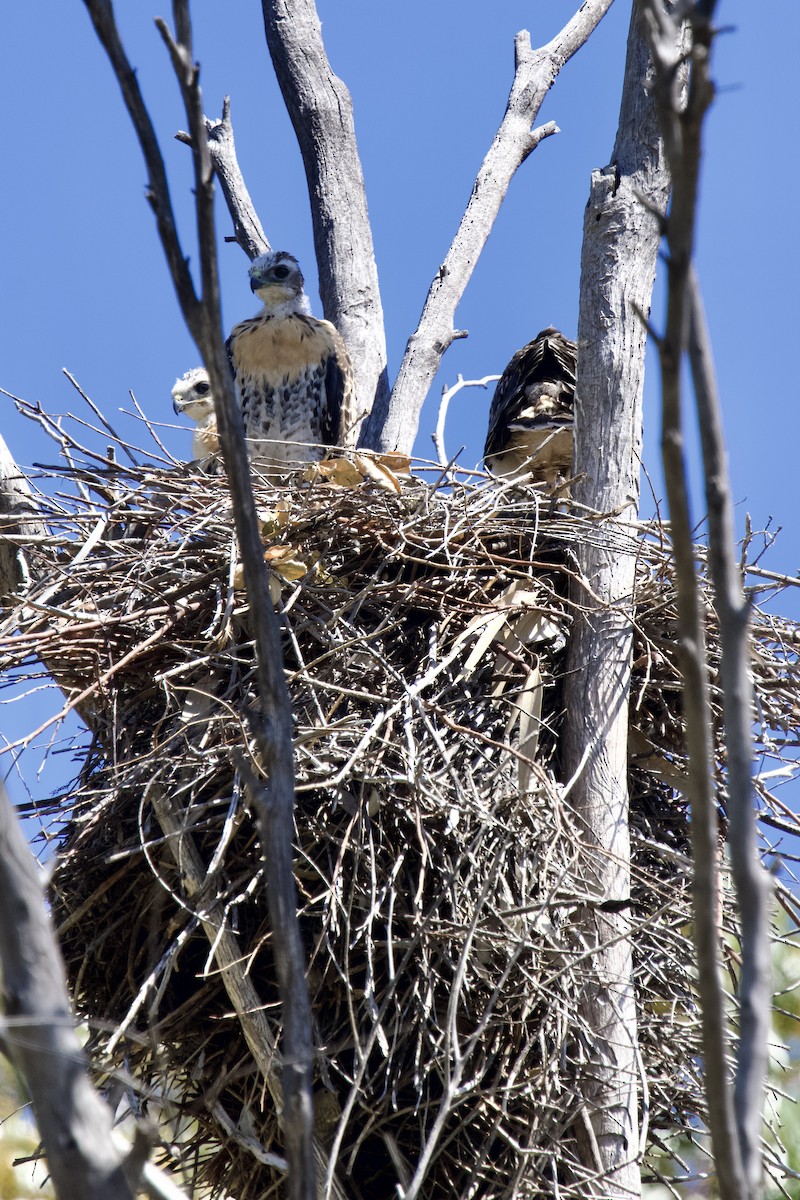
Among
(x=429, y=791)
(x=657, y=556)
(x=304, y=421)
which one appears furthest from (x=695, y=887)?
(x=304, y=421)

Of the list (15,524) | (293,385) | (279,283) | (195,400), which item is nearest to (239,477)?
(15,524)

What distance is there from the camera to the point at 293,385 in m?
Answer: 4.98

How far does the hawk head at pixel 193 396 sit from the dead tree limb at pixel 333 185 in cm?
60

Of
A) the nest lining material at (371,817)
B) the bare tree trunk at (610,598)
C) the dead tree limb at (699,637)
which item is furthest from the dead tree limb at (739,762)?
the bare tree trunk at (610,598)

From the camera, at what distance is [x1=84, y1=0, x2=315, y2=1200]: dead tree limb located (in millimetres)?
1456

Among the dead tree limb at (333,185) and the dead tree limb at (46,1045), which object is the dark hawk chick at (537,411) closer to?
the dead tree limb at (333,185)

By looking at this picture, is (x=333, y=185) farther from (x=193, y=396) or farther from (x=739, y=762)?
(x=739, y=762)

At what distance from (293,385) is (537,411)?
97 cm

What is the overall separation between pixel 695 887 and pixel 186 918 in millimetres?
1988

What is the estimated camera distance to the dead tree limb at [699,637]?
4.11 ft

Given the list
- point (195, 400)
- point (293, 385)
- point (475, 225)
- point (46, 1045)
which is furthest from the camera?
point (475, 225)

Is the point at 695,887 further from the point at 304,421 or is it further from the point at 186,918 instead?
the point at 304,421

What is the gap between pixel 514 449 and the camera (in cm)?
449

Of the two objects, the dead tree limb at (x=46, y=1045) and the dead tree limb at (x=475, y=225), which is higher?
the dead tree limb at (x=475, y=225)
